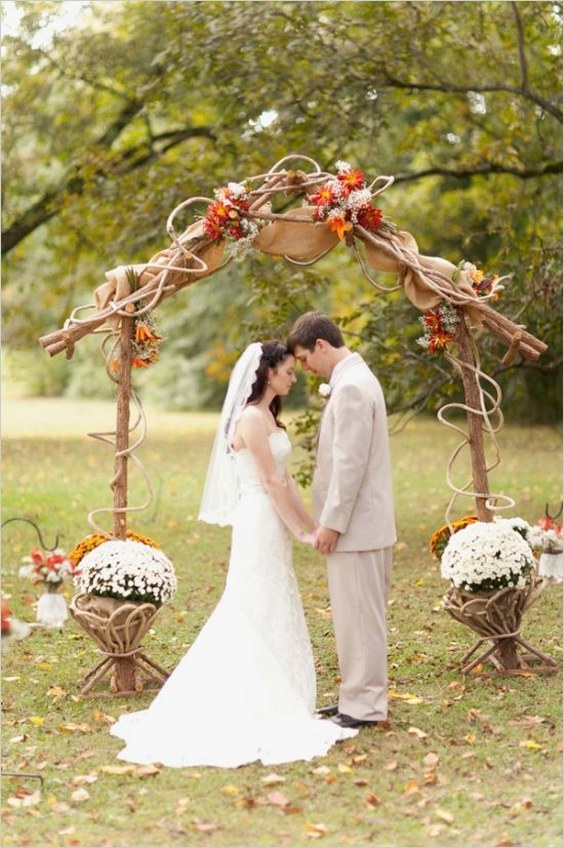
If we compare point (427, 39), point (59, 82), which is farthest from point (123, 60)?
point (427, 39)

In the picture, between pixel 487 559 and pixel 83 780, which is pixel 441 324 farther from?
pixel 83 780

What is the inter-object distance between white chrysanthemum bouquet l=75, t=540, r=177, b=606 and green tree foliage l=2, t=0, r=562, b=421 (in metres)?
4.82

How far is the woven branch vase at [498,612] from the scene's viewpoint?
7.11 meters

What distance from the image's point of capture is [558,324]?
12141 mm

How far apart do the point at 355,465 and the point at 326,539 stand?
1.38 ft

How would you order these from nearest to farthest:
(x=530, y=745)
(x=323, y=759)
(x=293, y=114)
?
1. (x=323, y=759)
2. (x=530, y=745)
3. (x=293, y=114)

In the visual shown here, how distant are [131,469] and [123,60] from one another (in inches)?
248

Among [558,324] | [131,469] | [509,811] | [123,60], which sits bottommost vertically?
[131,469]

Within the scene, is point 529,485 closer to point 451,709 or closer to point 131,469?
point 131,469

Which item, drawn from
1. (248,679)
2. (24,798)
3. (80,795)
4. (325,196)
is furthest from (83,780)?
(325,196)

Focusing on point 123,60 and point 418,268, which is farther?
point 123,60

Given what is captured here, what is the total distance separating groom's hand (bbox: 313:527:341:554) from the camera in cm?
620

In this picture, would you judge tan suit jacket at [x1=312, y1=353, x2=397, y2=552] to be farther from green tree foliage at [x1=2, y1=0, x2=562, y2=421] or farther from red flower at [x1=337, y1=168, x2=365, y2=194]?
green tree foliage at [x1=2, y1=0, x2=562, y2=421]

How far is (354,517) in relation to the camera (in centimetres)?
624
